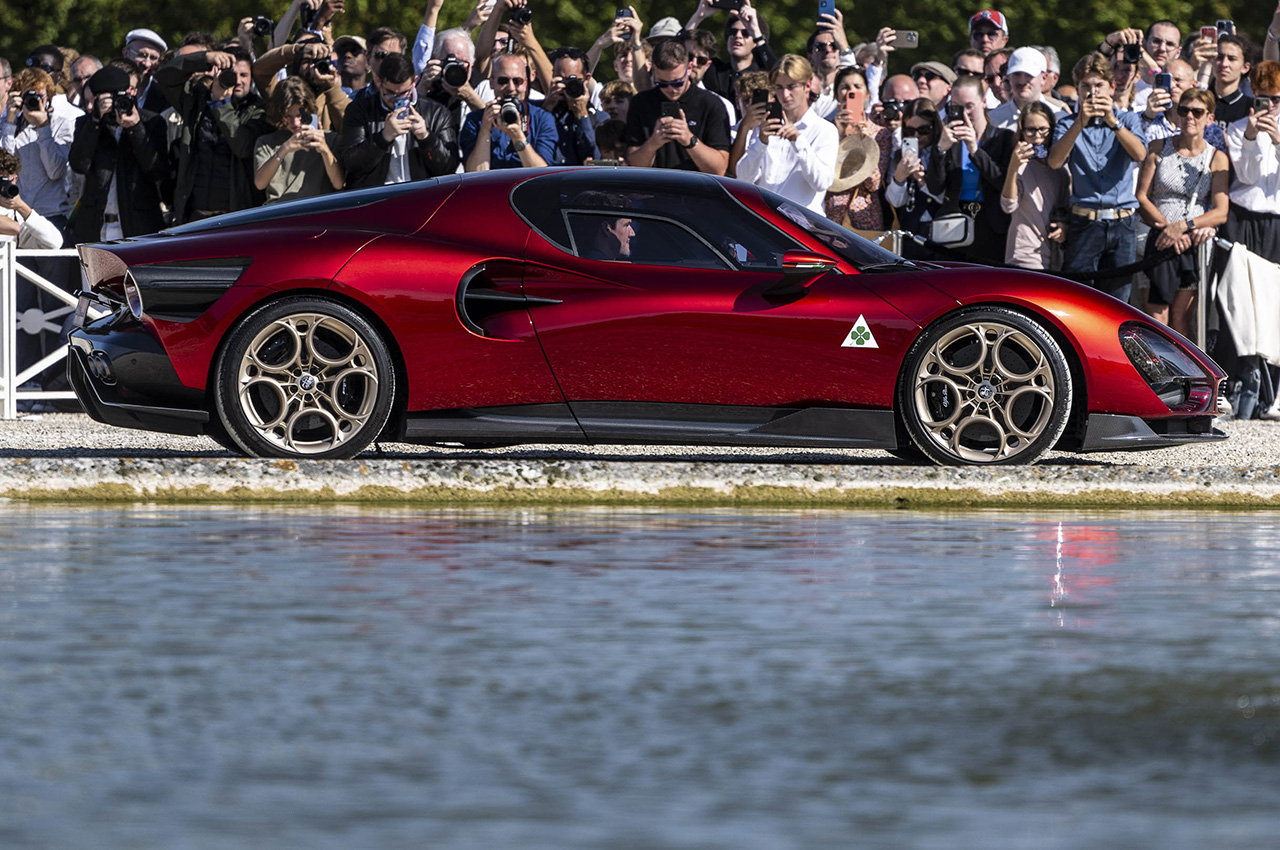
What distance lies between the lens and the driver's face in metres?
10.8

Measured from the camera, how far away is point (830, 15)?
18594 mm

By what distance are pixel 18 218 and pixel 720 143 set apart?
456 cm

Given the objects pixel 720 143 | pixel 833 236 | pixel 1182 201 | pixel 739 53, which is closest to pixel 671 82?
pixel 720 143

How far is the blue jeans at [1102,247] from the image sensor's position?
50.3ft

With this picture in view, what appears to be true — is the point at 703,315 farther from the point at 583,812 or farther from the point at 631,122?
the point at 583,812

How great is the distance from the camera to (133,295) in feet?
35.1

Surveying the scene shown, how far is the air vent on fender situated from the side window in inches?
12.2

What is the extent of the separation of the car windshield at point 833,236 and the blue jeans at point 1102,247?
439cm

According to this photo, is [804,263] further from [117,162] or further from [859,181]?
[117,162]

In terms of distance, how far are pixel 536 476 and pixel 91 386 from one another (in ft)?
7.10

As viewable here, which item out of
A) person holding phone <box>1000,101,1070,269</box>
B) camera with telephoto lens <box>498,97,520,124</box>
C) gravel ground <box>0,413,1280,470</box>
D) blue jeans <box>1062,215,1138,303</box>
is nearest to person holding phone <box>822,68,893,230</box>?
person holding phone <box>1000,101,1070,269</box>

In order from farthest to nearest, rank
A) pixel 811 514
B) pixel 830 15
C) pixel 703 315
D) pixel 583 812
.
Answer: pixel 830 15 < pixel 703 315 < pixel 811 514 < pixel 583 812

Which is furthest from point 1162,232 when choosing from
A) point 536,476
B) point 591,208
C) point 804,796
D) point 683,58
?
point 804,796

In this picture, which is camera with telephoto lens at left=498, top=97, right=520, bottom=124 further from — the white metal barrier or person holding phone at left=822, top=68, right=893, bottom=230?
the white metal barrier
